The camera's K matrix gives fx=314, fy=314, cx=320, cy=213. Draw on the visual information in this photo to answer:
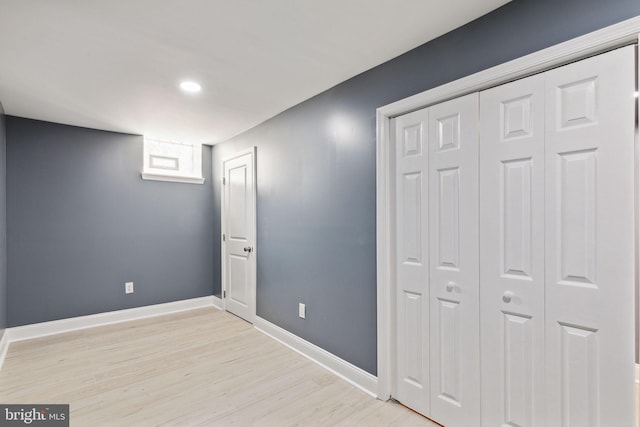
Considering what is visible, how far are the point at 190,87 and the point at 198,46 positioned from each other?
67 centimetres

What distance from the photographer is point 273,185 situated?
336cm

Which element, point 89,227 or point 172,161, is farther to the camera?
point 172,161

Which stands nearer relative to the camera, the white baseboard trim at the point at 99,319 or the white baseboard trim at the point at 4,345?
the white baseboard trim at the point at 4,345

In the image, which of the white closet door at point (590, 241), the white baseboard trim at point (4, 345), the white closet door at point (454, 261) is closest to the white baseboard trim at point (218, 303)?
the white baseboard trim at point (4, 345)

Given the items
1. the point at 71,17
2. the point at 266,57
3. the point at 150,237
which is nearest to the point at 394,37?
the point at 266,57

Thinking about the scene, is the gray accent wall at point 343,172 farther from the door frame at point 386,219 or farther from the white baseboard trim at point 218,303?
the white baseboard trim at point 218,303

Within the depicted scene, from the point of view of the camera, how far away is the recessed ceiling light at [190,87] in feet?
8.21

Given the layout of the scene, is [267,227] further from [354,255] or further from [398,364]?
[398,364]

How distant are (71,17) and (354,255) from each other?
7.31ft

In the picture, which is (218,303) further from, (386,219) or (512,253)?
(512,253)

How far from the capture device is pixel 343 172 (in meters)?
2.51

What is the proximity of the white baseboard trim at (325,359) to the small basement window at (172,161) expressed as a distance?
89.8 inches

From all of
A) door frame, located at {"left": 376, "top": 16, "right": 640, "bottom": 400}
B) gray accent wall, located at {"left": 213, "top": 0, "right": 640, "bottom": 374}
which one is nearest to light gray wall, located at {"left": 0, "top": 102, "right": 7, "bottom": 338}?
gray accent wall, located at {"left": 213, "top": 0, "right": 640, "bottom": 374}

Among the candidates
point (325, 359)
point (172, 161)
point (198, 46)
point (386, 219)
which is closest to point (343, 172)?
point (386, 219)
